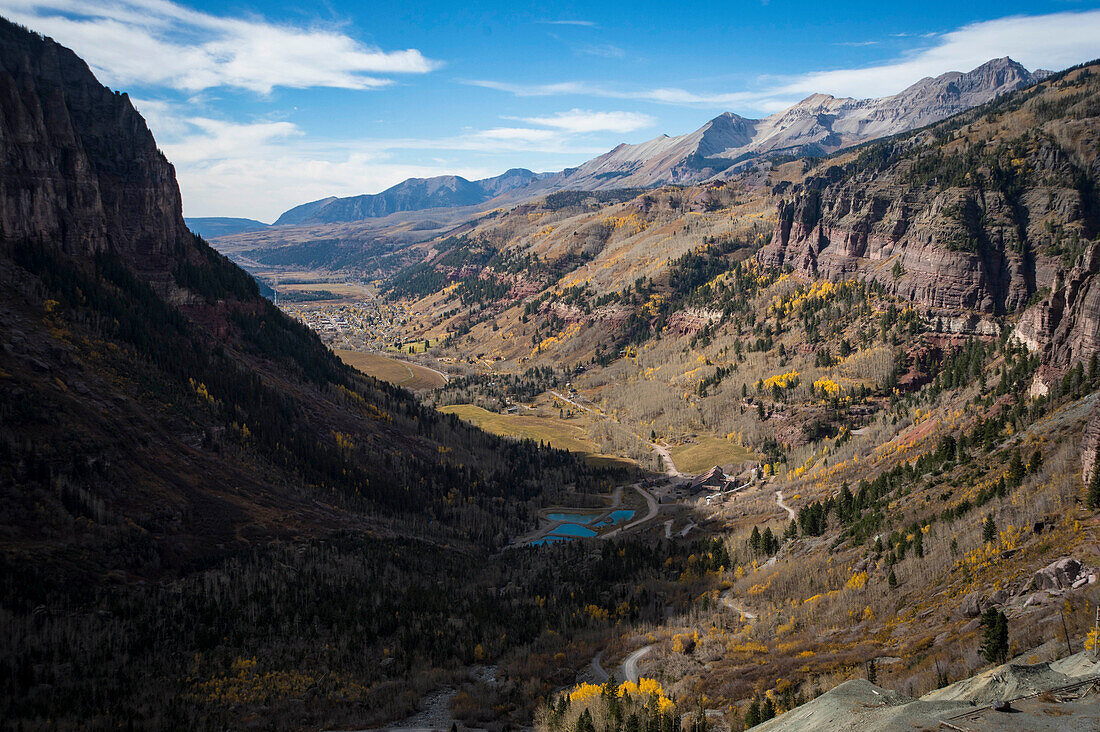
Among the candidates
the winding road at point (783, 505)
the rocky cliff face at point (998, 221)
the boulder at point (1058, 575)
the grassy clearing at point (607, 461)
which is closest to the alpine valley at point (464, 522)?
the boulder at point (1058, 575)

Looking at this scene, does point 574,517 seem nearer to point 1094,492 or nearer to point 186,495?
point 186,495

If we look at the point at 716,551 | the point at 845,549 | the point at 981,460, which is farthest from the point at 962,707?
the point at 716,551

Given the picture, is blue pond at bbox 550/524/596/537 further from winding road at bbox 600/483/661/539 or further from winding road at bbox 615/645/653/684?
winding road at bbox 615/645/653/684

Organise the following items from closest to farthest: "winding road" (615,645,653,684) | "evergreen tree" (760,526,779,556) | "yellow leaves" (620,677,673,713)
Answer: "yellow leaves" (620,677,673,713)
"winding road" (615,645,653,684)
"evergreen tree" (760,526,779,556)

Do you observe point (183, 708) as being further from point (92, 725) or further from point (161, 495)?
point (161, 495)

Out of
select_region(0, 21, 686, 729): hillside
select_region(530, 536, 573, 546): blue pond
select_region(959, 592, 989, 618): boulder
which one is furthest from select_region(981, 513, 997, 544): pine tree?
select_region(530, 536, 573, 546): blue pond

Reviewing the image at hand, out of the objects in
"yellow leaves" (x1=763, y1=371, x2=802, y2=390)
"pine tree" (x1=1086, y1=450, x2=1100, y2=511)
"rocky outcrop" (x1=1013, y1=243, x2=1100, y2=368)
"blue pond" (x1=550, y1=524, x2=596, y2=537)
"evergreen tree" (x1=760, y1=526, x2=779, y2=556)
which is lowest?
"blue pond" (x1=550, y1=524, x2=596, y2=537)

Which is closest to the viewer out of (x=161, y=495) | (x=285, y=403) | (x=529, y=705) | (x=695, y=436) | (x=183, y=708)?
(x=183, y=708)
